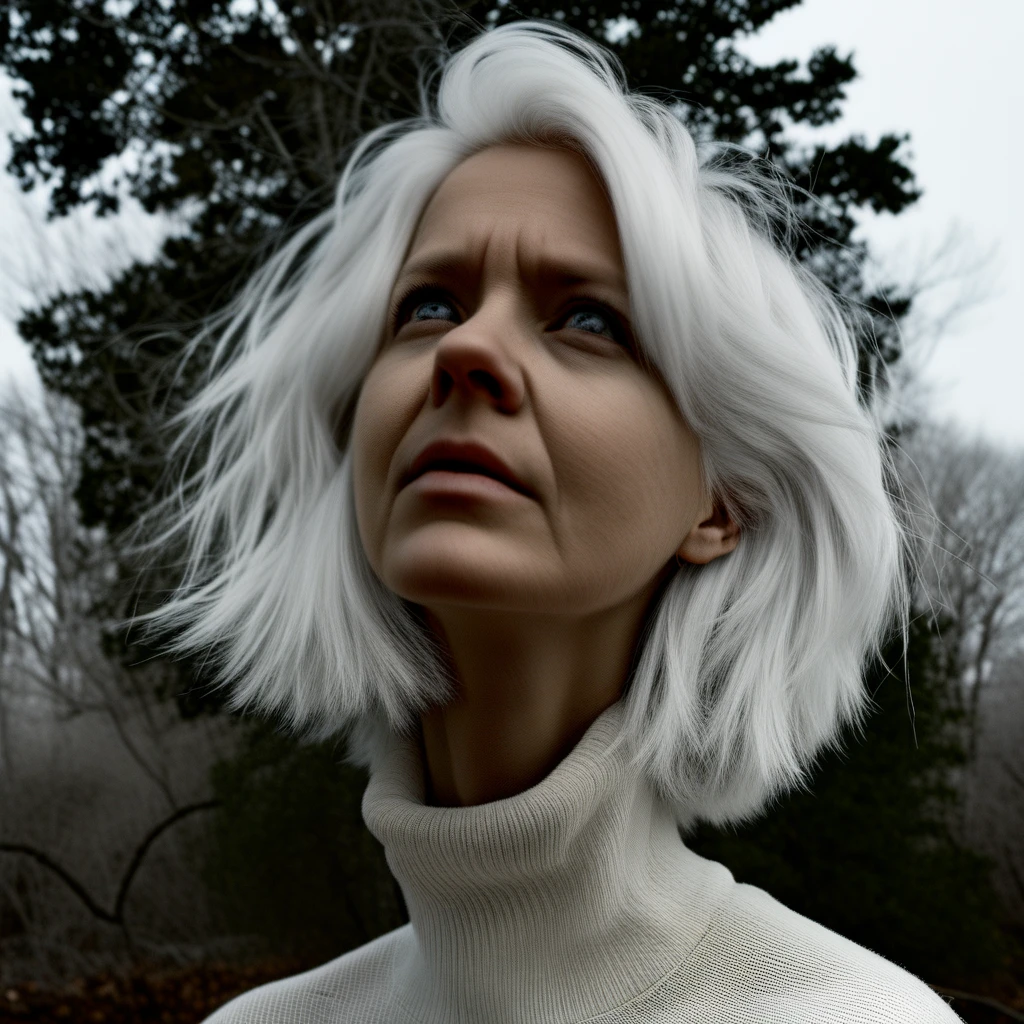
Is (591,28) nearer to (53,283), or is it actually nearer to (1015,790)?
(53,283)

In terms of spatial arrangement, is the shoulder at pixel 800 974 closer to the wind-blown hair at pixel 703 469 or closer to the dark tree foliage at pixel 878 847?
the wind-blown hair at pixel 703 469

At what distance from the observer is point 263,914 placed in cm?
566

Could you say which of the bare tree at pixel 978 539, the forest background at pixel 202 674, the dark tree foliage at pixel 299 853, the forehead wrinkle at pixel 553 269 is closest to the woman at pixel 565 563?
the forehead wrinkle at pixel 553 269

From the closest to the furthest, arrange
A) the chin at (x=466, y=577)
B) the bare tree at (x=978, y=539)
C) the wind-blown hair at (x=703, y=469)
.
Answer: the chin at (x=466, y=577) → the wind-blown hair at (x=703, y=469) → the bare tree at (x=978, y=539)

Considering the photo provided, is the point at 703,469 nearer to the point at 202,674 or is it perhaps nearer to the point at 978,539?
the point at 202,674

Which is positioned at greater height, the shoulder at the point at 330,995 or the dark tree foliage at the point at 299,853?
the shoulder at the point at 330,995

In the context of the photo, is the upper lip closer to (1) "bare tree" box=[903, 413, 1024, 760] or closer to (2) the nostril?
(2) the nostril

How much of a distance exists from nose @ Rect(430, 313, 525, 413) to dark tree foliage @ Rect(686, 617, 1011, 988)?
133 inches

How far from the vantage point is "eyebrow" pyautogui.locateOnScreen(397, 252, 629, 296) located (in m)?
1.40

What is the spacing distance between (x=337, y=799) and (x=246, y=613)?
3.73 metres

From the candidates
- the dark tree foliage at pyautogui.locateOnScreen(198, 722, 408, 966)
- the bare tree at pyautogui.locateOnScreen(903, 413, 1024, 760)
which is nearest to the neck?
the dark tree foliage at pyautogui.locateOnScreen(198, 722, 408, 966)

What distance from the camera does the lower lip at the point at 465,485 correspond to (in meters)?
1.24

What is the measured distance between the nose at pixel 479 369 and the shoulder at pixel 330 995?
0.90 metres

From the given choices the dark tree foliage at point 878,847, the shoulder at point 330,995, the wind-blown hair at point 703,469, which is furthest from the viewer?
the dark tree foliage at point 878,847
